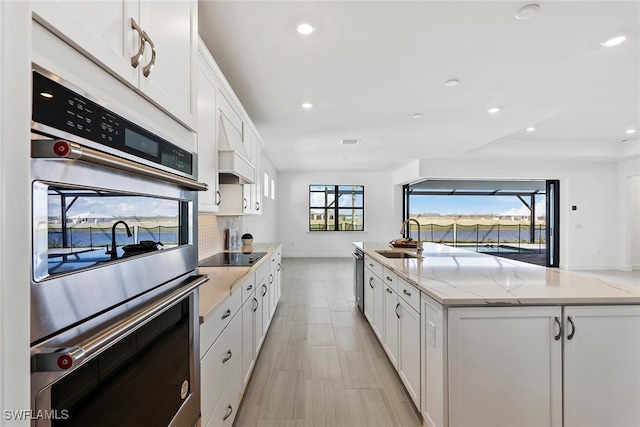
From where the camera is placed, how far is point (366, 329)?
3.48 m

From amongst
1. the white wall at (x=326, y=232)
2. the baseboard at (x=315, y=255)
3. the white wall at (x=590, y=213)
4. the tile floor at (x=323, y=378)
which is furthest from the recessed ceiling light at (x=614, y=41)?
the baseboard at (x=315, y=255)

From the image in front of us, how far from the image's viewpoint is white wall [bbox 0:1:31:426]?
0.43m

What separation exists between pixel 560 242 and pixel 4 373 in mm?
9324

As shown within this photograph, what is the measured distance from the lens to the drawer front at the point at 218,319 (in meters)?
1.30

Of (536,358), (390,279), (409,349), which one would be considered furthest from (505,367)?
(390,279)

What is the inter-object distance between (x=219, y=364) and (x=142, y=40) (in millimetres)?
1432

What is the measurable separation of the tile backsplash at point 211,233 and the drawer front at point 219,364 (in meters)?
1.27

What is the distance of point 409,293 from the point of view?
205 cm

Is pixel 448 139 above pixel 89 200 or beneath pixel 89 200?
above

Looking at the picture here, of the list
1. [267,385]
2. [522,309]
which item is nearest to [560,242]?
[522,309]

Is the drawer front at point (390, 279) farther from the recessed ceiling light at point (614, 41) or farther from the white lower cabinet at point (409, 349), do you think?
the recessed ceiling light at point (614, 41)

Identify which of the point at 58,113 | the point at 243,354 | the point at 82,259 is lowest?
the point at 243,354

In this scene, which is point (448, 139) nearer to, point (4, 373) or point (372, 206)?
point (372, 206)

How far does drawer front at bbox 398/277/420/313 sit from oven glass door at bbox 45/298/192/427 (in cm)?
136
